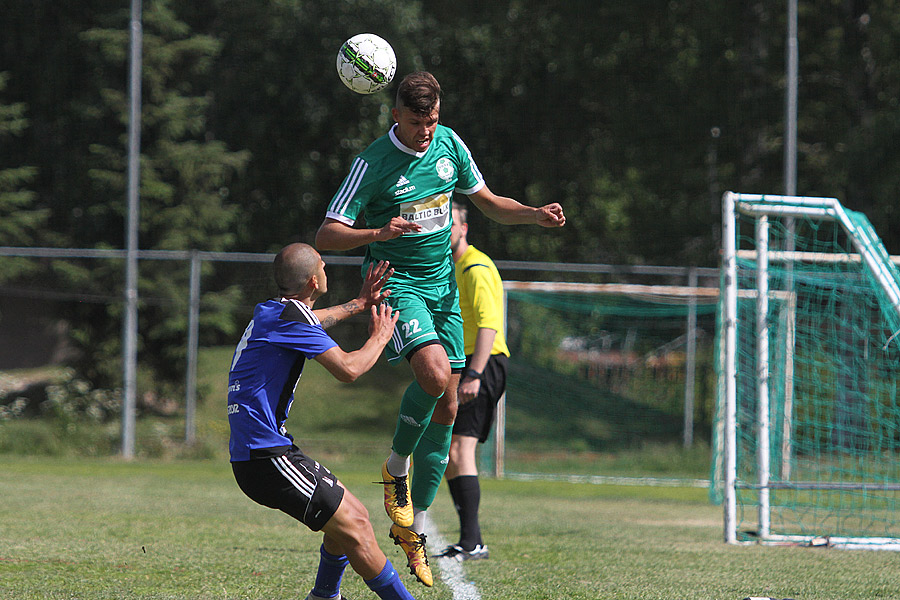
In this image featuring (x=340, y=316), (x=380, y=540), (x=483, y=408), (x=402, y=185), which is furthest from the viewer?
(x=380, y=540)

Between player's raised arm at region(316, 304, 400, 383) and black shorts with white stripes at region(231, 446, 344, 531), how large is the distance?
0.40 meters

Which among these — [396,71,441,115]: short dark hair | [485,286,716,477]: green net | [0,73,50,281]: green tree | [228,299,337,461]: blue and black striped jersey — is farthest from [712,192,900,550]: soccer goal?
[0,73,50,281]: green tree

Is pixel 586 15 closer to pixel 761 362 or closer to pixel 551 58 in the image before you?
pixel 551 58

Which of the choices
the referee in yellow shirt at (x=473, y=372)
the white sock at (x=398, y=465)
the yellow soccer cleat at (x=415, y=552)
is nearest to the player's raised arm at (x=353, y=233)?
the white sock at (x=398, y=465)

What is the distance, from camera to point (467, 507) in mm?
Answer: 6434

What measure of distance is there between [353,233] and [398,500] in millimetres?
1434

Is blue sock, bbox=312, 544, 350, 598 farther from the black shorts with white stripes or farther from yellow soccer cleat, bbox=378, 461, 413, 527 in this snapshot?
yellow soccer cleat, bbox=378, 461, 413, 527

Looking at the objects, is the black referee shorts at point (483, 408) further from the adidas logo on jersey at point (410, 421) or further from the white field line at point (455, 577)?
the adidas logo on jersey at point (410, 421)

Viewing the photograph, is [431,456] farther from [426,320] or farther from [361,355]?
[361,355]

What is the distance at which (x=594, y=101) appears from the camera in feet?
92.9

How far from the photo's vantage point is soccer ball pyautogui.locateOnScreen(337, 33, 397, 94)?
5406 mm

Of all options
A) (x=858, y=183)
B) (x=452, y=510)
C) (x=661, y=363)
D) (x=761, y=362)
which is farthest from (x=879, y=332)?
(x=858, y=183)

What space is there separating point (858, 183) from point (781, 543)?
16.0 metres

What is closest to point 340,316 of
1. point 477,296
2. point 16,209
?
point 477,296
